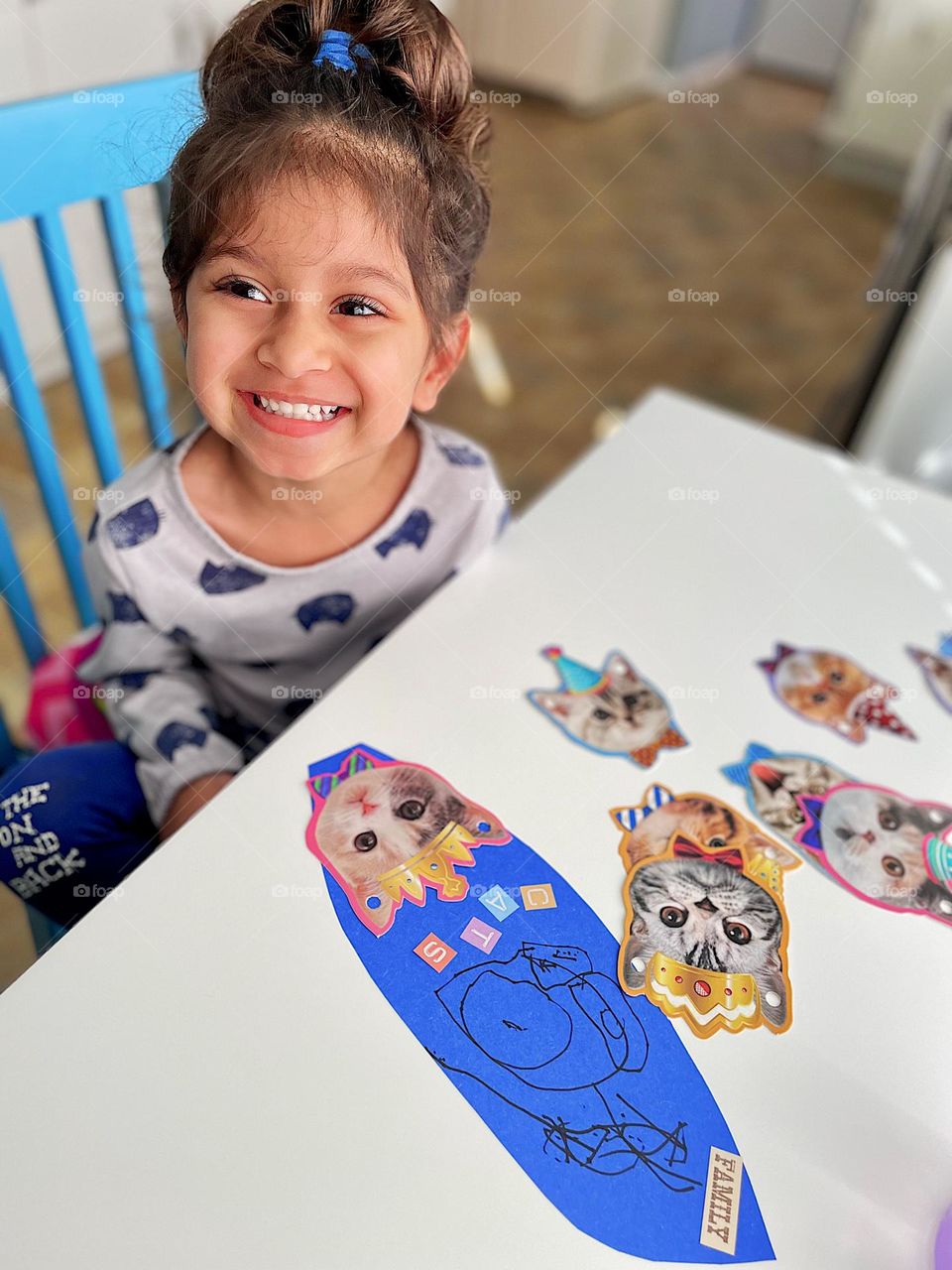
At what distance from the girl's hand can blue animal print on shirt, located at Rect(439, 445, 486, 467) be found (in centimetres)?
33

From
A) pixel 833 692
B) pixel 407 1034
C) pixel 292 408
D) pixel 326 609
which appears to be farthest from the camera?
pixel 326 609

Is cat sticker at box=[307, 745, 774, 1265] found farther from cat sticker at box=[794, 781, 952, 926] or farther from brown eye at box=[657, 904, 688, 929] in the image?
cat sticker at box=[794, 781, 952, 926]

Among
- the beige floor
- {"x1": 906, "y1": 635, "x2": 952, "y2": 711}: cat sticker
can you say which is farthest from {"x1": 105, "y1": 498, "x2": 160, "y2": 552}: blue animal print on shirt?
the beige floor

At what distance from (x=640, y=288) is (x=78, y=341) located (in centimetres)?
218

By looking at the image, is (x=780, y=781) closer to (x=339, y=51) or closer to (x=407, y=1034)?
(x=407, y=1034)

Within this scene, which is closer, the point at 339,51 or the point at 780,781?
the point at 339,51

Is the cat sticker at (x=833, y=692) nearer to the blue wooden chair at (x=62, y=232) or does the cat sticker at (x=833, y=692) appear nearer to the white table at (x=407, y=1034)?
the white table at (x=407, y=1034)

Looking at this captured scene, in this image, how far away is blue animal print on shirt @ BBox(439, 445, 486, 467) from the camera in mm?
886

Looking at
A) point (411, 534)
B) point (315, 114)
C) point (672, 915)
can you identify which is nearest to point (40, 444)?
point (411, 534)

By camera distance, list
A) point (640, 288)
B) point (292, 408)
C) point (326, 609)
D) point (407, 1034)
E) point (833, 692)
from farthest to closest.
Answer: point (640, 288), point (326, 609), point (833, 692), point (292, 408), point (407, 1034)

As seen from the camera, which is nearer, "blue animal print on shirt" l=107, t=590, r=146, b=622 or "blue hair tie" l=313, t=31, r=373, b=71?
"blue hair tie" l=313, t=31, r=373, b=71

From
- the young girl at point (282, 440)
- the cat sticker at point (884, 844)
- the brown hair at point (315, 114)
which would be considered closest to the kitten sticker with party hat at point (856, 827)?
the cat sticker at point (884, 844)

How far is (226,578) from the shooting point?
2.66ft

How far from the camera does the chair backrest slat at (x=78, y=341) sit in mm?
797
